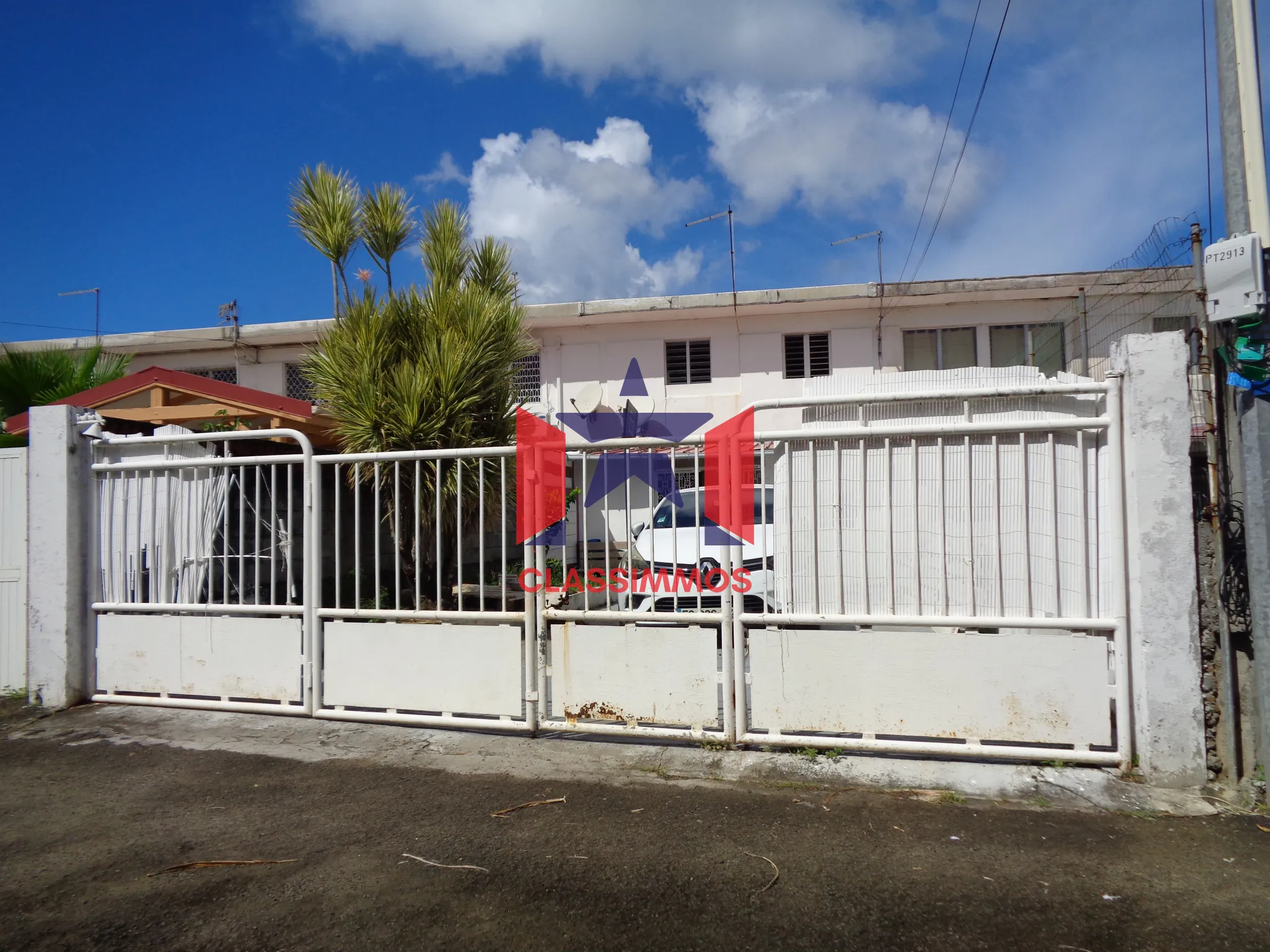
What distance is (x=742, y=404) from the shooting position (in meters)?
14.4

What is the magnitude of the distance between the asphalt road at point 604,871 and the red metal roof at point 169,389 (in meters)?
4.72

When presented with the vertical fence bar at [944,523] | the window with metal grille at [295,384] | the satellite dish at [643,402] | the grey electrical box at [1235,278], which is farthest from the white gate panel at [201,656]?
the window with metal grille at [295,384]

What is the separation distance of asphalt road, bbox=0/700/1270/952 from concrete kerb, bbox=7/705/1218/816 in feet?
0.49

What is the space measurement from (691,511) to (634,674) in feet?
3.46

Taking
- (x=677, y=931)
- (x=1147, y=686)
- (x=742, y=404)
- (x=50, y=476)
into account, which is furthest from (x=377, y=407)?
(x=742, y=404)

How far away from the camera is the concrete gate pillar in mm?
5730

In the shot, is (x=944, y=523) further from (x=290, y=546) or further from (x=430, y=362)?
(x=430, y=362)

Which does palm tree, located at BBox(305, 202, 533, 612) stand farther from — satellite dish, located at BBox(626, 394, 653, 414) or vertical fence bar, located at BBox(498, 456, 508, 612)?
satellite dish, located at BBox(626, 394, 653, 414)

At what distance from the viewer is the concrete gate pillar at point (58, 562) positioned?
18.8ft

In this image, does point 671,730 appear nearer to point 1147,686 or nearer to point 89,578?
point 1147,686

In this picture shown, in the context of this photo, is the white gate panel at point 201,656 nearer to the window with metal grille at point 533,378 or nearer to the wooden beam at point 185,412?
the wooden beam at point 185,412

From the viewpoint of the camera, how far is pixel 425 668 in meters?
5.00

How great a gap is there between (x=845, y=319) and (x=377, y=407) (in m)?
9.29

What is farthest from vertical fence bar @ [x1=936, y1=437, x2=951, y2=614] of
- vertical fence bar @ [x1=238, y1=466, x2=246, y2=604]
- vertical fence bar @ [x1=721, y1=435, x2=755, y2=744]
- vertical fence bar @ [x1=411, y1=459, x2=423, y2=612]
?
vertical fence bar @ [x1=238, y1=466, x2=246, y2=604]
